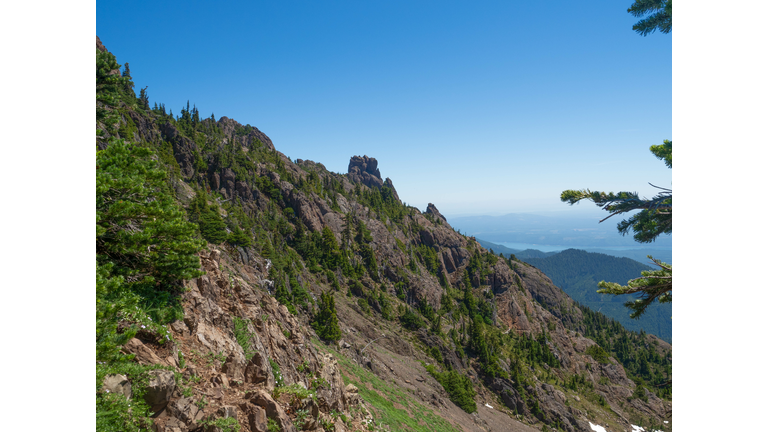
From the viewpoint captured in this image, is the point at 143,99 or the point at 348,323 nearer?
the point at 348,323

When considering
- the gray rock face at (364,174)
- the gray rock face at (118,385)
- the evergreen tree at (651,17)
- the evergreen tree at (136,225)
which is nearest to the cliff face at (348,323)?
the gray rock face at (118,385)

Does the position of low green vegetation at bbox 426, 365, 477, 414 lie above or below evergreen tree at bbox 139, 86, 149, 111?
below

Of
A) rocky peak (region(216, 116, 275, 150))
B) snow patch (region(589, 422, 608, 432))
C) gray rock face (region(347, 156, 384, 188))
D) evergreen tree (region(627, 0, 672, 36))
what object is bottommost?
snow patch (region(589, 422, 608, 432))

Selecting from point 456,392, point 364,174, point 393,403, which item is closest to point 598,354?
point 456,392

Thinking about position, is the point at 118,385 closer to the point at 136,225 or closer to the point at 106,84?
the point at 136,225

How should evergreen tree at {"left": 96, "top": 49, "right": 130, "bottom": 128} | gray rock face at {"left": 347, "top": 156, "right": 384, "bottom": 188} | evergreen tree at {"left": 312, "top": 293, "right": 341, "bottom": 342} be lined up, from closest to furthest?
evergreen tree at {"left": 96, "top": 49, "right": 130, "bottom": 128}
evergreen tree at {"left": 312, "top": 293, "right": 341, "bottom": 342}
gray rock face at {"left": 347, "top": 156, "right": 384, "bottom": 188}

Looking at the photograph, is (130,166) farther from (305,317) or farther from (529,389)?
(529,389)

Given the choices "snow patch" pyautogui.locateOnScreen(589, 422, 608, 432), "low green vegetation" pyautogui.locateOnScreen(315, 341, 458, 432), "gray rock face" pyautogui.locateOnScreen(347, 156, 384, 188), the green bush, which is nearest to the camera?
"low green vegetation" pyautogui.locateOnScreen(315, 341, 458, 432)

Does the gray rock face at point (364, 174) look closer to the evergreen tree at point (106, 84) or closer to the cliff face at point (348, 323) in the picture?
the cliff face at point (348, 323)

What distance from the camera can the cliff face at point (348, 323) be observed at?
30.3ft

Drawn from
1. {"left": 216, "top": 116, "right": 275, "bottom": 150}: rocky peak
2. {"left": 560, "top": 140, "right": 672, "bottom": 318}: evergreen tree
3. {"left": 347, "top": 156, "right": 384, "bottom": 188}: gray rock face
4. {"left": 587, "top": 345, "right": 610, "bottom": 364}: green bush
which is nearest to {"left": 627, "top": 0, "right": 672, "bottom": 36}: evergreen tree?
{"left": 560, "top": 140, "right": 672, "bottom": 318}: evergreen tree

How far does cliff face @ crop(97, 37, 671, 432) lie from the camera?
30.3 feet

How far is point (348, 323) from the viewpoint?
48.0 m

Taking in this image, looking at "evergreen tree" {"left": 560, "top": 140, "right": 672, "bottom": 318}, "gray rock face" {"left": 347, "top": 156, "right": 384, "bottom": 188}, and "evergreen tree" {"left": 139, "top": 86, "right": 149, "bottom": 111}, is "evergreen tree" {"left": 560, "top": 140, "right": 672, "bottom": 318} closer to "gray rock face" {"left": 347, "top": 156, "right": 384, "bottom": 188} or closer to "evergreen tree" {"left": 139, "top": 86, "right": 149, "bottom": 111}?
"evergreen tree" {"left": 139, "top": 86, "right": 149, "bottom": 111}
